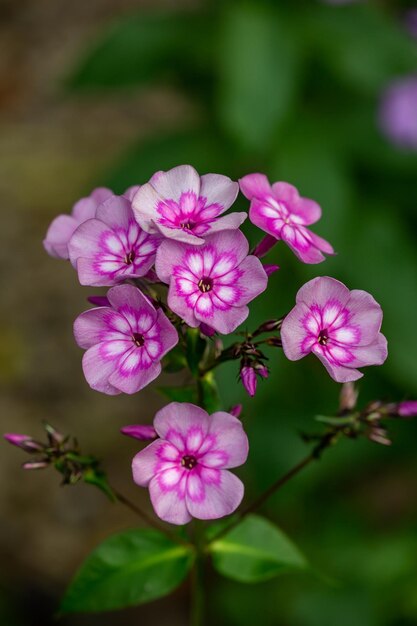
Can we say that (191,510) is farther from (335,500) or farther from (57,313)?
(57,313)

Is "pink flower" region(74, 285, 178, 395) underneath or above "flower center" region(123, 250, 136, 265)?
underneath

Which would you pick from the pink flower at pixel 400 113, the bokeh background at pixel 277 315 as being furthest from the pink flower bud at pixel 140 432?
the pink flower at pixel 400 113

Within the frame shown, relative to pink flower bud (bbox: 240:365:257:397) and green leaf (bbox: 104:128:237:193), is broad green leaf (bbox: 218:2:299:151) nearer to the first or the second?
green leaf (bbox: 104:128:237:193)

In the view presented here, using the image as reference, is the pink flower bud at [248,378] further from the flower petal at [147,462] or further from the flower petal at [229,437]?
the flower petal at [147,462]

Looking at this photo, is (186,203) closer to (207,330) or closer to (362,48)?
(207,330)

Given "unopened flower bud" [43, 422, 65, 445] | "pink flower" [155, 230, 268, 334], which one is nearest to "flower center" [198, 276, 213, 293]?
"pink flower" [155, 230, 268, 334]

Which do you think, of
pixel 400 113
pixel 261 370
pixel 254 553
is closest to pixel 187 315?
pixel 261 370

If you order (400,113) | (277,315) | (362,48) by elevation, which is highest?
(362,48)
